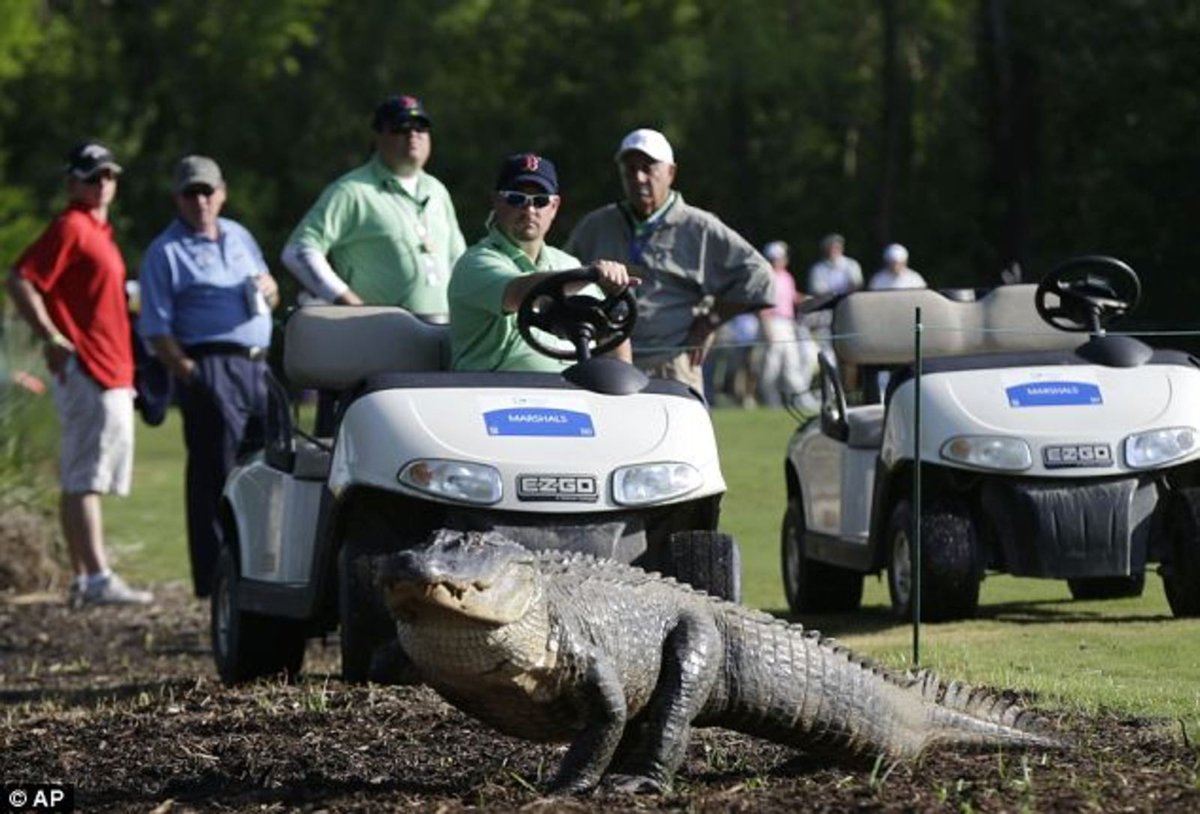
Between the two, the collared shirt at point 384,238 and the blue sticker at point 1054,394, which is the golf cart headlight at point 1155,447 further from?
the collared shirt at point 384,238

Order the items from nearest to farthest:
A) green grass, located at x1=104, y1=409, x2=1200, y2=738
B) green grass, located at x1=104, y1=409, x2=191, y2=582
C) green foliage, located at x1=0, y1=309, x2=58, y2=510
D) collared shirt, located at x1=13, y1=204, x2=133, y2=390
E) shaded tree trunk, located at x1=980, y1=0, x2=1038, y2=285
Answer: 1. green grass, located at x1=104, y1=409, x2=1200, y2=738
2. collared shirt, located at x1=13, y1=204, x2=133, y2=390
3. green foliage, located at x1=0, y1=309, x2=58, y2=510
4. green grass, located at x1=104, y1=409, x2=191, y2=582
5. shaded tree trunk, located at x1=980, y1=0, x2=1038, y2=285

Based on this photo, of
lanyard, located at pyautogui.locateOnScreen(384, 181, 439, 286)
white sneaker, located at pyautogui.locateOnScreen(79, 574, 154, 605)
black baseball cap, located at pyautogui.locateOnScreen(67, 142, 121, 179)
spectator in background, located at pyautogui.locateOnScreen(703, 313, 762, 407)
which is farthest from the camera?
spectator in background, located at pyautogui.locateOnScreen(703, 313, 762, 407)

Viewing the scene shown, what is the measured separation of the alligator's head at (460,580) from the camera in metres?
6.61

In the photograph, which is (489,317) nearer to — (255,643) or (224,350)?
(255,643)

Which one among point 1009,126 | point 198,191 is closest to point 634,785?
point 198,191

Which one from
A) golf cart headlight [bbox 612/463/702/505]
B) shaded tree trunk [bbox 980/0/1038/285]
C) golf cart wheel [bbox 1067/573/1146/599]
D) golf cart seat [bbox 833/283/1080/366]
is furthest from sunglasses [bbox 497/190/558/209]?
shaded tree trunk [bbox 980/0/1038/285]

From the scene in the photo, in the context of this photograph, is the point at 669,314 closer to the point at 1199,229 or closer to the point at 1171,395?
the point at 1171,395

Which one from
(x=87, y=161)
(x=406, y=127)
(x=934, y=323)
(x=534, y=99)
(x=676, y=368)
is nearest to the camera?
(x=676, y=368)

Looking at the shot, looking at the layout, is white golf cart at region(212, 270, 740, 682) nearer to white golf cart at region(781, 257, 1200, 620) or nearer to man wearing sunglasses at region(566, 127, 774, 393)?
white golf cart at region(781, 257, 1200, 620)

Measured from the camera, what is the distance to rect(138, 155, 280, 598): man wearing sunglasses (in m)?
14.1

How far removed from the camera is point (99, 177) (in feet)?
49.1

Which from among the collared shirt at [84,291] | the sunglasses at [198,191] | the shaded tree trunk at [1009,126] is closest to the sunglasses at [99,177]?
the collared shirt at [84,291]

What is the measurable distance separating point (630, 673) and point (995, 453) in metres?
4.59

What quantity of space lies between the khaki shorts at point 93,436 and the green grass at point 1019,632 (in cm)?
226
